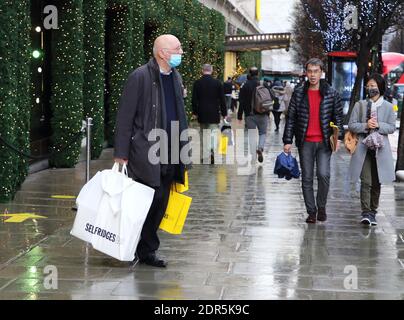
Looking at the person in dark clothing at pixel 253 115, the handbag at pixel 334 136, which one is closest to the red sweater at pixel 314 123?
the handbag at pixel 334 136

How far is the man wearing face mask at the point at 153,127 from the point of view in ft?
23.5

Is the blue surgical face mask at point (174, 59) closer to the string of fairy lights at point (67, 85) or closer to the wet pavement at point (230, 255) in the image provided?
the wet pavement at point (230, 255)

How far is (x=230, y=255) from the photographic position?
7969mm

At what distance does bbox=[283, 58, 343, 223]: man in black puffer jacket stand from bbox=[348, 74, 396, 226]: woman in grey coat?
11.5 inches

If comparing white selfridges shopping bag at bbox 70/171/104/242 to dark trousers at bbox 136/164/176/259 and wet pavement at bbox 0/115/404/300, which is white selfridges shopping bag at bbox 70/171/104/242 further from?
dark trousers at bbox 136/164/176/259

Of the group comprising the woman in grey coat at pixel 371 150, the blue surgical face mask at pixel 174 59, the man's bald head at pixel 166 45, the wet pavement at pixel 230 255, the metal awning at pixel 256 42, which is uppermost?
the metal awning at pixel 256 42

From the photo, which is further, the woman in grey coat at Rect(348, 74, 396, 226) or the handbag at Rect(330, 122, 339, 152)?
the woman in grey coat at Rect(348, 74, 396, 226)

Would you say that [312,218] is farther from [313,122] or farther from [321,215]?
[313,122]

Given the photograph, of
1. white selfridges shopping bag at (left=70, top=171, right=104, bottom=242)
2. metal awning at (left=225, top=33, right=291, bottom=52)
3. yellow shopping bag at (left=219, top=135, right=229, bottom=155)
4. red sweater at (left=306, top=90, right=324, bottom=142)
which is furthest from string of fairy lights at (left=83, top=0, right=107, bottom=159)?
metal awning at (left=225, top=33, right=291, bottom=52)

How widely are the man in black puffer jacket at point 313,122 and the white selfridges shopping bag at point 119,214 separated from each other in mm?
3107

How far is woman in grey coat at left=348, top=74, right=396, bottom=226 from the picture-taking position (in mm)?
9672

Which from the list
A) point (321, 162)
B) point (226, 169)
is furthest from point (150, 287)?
point (226, 169)

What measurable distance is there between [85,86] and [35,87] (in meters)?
1.48
